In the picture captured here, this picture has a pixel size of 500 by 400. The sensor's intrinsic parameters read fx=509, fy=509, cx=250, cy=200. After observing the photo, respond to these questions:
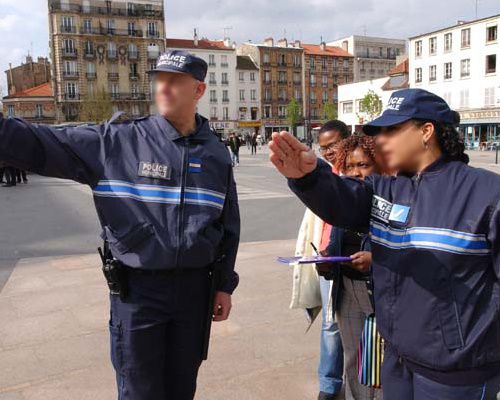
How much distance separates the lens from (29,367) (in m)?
3.81

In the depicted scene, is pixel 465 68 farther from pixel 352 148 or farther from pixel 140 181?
pixel 140 181

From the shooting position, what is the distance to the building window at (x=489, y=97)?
1898 inches

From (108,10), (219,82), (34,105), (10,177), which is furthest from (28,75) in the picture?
(10,177)

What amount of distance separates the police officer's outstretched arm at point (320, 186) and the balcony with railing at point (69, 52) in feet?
235

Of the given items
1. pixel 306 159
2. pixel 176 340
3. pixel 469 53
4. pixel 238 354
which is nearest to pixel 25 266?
pixel 238 354

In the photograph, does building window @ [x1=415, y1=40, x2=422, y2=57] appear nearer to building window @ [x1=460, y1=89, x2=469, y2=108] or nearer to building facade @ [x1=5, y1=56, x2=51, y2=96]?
building window @ [x1=460, y1=89, x2=469, y2=108]

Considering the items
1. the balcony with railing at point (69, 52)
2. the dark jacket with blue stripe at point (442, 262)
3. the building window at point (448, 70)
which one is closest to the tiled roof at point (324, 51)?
the building window at point (448, 70)

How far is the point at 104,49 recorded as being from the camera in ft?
226

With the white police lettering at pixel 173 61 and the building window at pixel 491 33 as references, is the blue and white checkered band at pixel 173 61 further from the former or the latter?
the building window at pixel 491 33

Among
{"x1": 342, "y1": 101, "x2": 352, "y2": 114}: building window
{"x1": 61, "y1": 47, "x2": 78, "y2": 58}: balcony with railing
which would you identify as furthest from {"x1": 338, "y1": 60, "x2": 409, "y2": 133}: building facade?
{"x1": 61, "y1": 47, "x2": 78, "y2": 58}: balcony with railing

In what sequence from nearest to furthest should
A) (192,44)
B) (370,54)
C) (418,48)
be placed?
(418,48)
(192,44)
(370,54)

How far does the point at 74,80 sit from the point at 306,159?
2810 inches

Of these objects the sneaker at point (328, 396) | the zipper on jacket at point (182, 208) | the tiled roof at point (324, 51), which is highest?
the tiled roof at point (324, 51)

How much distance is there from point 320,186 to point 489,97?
173 feet
